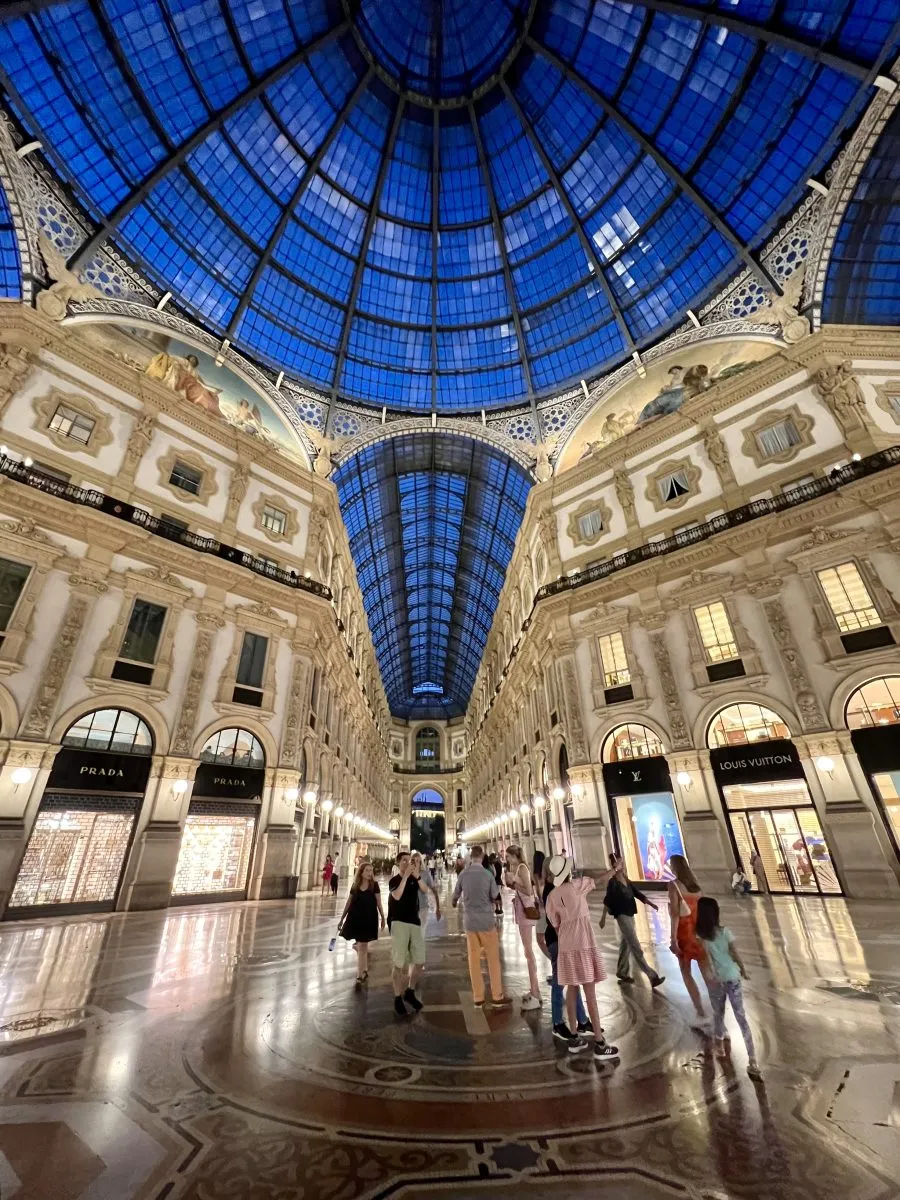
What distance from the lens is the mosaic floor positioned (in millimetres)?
2566

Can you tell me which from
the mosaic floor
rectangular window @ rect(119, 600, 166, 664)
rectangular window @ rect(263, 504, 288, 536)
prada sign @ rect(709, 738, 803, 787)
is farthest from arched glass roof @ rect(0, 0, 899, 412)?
the mosaic floor

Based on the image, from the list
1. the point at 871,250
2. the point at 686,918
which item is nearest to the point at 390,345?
the point at 871,250

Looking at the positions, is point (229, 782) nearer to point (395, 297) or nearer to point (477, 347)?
point (477, 347)

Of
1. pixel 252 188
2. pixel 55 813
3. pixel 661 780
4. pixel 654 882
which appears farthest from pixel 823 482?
pixel 252 188

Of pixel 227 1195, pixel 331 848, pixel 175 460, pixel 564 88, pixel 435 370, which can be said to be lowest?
pixel 227 1195

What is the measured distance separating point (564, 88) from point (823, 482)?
84.9 ft

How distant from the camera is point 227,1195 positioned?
244 cm

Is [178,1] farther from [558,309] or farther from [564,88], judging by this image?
[558,309]

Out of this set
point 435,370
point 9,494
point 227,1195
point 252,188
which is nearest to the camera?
point 227,1195

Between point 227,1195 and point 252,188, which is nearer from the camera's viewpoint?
point 227,1195

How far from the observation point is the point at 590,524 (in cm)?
A: 2402

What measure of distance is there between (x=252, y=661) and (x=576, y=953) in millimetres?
17738

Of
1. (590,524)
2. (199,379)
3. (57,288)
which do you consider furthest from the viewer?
(590,524)

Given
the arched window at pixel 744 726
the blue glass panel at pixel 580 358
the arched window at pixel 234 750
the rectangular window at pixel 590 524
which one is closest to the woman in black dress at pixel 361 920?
the arched window at pixel 234 750
